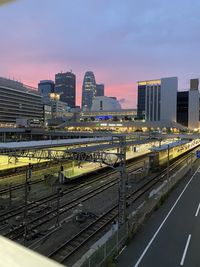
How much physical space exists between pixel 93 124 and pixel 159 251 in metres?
107

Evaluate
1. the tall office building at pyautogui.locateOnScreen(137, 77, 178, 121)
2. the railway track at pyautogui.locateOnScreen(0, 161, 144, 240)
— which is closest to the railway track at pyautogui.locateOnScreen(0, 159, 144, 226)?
the railway track at pyautogui.locateOnScreen(0, 161, 144, 240)

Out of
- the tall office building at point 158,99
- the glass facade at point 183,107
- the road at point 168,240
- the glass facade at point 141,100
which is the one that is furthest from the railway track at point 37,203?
the glass facade at point 141,100

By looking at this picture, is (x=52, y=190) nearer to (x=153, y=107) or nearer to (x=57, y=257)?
(x=57, y=257)

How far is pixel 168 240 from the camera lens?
1533cm

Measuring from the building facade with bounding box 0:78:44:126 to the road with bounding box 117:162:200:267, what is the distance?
126 meters

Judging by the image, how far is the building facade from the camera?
456 ft

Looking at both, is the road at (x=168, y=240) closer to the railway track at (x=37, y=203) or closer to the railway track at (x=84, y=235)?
the railway track at (x=84, y=235)

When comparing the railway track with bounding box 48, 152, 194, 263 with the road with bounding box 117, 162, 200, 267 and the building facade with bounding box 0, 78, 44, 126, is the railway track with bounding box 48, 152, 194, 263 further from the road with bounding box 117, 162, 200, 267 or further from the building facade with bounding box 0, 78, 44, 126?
the building facade with bounding box 0, 78, 44, 126

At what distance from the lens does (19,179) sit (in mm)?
31984

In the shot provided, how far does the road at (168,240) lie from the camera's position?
1305 centimetres

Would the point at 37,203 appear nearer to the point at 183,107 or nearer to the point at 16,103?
the point at 183,107

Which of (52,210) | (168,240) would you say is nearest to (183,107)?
(52,210)

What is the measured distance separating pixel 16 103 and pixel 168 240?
466ft

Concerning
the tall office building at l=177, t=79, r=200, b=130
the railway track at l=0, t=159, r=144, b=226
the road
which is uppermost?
the tall office building at l=177, t=79, r=200, b=130
